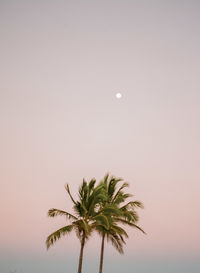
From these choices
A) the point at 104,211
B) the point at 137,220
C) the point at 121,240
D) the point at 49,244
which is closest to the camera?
the point at 49,244

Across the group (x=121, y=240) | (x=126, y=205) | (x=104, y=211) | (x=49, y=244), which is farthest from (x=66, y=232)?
(x=126, y=205)

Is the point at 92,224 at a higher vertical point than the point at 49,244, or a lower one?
higher

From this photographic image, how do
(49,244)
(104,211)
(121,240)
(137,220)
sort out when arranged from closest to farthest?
1. (49,244)
2. (104,211)
3. (121,240)
4. (137,220)

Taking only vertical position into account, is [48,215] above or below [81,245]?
above

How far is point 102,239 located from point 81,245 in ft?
17.2

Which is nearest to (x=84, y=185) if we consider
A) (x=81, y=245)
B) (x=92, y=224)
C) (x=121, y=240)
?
(x=92, y=224)

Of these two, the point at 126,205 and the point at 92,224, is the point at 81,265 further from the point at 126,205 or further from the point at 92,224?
the point at 126,205

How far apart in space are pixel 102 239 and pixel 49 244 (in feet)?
23.9

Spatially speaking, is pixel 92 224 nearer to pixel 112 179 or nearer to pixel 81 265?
pixel 81 265

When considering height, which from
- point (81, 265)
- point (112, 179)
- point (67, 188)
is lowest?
point (81, 265)

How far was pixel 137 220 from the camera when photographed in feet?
92.9

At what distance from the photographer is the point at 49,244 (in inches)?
858

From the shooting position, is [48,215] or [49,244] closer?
[49,244]

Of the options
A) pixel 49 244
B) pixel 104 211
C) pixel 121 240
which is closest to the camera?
pixel 49 244
